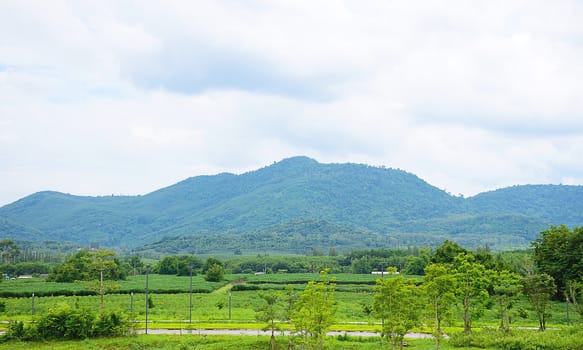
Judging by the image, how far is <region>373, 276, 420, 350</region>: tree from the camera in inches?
837

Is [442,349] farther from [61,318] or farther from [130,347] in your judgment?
[61,318]

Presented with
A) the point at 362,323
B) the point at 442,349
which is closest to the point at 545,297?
the point at 442,349

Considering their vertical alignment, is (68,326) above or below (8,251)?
below

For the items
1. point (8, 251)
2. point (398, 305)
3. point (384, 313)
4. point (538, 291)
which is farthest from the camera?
→ point (8, 251)

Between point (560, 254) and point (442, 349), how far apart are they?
2507cm

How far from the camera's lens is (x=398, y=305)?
21484 mm

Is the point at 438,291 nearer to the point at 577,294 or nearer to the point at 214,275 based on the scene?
the point at 577,294

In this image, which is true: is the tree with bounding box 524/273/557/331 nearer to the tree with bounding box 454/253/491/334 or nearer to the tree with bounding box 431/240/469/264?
the tree with bounding box 454/253/491/334

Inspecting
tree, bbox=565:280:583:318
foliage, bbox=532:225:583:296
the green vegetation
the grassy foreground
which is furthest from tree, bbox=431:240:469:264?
the grassy foreground

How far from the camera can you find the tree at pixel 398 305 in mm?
21266


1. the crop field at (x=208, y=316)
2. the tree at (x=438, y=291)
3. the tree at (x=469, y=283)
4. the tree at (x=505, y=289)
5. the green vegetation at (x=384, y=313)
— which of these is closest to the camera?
the green vegetation at (x=384, y=313)

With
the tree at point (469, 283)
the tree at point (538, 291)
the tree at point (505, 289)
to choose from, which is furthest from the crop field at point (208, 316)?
the tree at point (505, 289)

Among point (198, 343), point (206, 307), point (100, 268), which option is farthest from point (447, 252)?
point (100, 268)

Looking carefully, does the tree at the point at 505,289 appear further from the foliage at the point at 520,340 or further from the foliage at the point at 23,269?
the foliage at the point at 23,269
